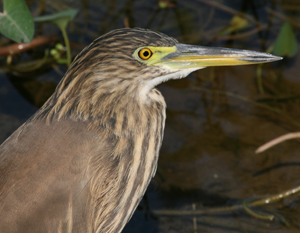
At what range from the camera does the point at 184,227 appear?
3.43m

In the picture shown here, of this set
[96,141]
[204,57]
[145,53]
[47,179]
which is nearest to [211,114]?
[204,57]

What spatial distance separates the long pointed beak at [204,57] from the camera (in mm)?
2703

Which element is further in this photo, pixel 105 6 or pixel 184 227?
pixel 105 6

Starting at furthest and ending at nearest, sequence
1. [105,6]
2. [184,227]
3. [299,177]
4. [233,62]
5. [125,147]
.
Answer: [105,6]
[299,177]
[184,227]
[233,62]
[125,147]

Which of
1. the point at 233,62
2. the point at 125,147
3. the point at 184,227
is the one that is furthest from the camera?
the point at 184,227

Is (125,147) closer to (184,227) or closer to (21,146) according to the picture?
(21,146)

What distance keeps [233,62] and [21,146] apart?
4.14ft

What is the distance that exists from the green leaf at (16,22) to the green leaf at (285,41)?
81.9 inches

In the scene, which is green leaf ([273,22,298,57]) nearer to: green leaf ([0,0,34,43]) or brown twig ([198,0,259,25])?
brown twig ([198,0,259,25])

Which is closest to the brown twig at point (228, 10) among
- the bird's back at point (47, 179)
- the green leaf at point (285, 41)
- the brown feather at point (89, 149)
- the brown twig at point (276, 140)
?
the green leaf at point (285, 41)

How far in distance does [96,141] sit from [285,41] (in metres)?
2.30

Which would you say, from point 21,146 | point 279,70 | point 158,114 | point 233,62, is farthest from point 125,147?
point 279,70

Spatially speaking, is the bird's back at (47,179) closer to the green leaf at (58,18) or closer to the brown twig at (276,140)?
the green leaf at (58,18)

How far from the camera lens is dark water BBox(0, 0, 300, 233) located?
3545 mm
